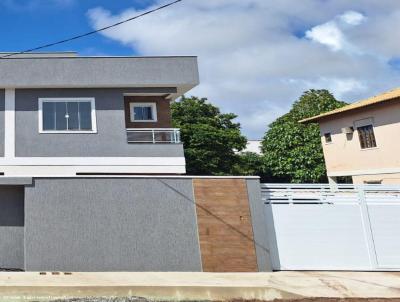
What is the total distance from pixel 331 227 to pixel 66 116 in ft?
32.9

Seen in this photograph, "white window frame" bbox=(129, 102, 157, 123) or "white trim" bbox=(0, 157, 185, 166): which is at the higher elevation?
"white window frame" bbox=(129, 102, 157, 123)

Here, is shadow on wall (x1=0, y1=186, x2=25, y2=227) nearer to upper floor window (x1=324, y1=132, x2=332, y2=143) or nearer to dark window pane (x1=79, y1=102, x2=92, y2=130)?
dark window pane (x1=79, y1=102, x2=92, y2=130)

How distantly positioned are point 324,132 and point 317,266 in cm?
1422

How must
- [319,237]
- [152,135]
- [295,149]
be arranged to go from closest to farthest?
1. [319,237]
2. [152,135]
3. [295,149]

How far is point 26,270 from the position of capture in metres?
10.0

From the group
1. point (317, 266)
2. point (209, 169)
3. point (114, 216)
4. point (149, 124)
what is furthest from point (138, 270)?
point (209, 169)

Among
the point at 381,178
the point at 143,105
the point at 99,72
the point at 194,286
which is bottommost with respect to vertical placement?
the point at 194,286

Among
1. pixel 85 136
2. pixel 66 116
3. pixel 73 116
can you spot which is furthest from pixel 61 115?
pixel 85 136

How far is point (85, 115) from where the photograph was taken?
15031mm

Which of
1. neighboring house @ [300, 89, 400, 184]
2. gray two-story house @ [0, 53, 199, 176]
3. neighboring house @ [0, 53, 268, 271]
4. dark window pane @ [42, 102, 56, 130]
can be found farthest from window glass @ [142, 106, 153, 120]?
neighboring house @ [300, 89, 400, 184]

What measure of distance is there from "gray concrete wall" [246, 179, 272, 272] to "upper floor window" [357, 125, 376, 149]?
11.6 m

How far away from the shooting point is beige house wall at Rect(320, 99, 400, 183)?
19.0m

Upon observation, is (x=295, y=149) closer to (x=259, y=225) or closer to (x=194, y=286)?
(x=259, y=225)

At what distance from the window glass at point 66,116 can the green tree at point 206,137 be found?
1431 cm
